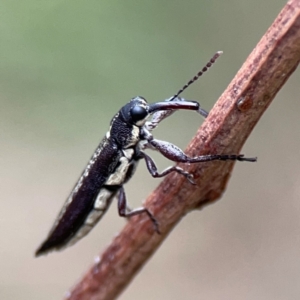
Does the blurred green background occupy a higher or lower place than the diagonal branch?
higher

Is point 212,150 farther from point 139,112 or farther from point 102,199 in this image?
point 102,199

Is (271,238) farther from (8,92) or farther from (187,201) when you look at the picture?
(8,92)

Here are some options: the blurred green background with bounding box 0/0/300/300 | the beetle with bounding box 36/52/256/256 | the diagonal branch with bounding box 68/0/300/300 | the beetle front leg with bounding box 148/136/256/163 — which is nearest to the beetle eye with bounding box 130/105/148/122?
the beetle with bounding box 36/52/256/256

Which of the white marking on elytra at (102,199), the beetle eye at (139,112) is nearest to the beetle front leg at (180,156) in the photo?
the beetle eye at (139,112)

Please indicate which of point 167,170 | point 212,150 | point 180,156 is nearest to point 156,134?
point 167,170

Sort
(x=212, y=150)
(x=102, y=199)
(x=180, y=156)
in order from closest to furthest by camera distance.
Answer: (x=212, y=150), (x=180, y=156), (x=102, y=199)

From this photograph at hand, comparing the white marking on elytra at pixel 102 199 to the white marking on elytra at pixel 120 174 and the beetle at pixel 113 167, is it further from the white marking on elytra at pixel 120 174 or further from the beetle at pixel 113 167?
the white marking on elytra at pixel 120 174

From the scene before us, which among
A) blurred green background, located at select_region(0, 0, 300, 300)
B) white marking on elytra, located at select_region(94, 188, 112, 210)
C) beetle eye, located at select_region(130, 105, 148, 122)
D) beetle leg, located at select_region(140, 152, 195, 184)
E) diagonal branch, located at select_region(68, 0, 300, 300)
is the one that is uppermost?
blurred green background, located at select_region(0, 0, 300, 300)

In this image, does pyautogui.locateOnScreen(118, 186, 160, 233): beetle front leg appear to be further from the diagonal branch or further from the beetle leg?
the beetle leg
